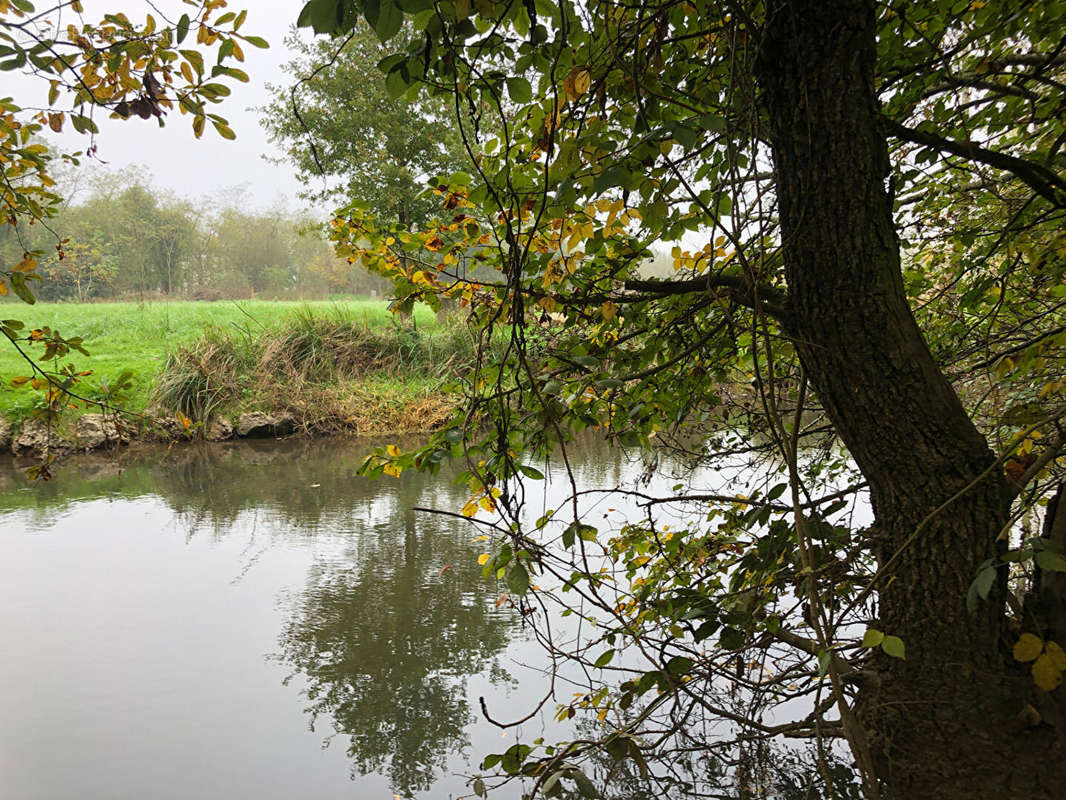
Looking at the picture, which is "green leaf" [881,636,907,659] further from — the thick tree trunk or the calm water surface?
the calm water surface

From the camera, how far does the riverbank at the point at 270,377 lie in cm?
771

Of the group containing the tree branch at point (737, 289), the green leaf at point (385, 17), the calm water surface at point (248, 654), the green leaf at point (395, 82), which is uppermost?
the green leaf at point (395, 82)

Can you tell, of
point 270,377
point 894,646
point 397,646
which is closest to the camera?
point 894,646

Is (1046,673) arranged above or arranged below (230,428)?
above

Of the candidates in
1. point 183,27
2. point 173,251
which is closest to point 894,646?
point 183,27

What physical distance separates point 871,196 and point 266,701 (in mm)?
2763

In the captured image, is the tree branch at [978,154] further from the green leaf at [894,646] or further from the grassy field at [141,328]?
the grassy field at [141,328]

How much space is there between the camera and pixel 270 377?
29.0ft

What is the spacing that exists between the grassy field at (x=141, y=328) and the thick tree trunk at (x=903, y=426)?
274 inches

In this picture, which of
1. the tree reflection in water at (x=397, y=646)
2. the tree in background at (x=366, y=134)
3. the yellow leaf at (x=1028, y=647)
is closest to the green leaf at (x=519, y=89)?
the yellow leaf at (x=1028, y=647)

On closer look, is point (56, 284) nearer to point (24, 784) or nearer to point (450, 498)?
point (450, 498)

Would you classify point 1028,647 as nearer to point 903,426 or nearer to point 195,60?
point 903,426

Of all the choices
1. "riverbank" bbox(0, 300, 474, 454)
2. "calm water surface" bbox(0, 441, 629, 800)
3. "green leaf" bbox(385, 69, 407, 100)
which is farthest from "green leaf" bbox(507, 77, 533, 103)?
"riverbank" bbox(0, 300, 474, 454)

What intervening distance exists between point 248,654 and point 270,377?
642cm
